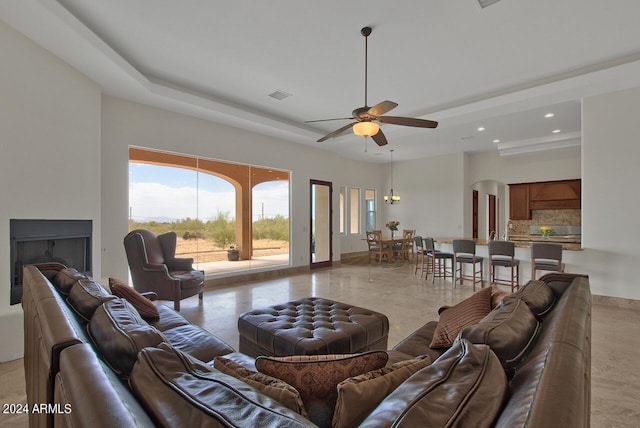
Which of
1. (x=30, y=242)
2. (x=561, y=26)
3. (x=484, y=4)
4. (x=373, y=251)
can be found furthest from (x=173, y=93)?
(x=373, y=251)

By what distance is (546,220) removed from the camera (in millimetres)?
8430

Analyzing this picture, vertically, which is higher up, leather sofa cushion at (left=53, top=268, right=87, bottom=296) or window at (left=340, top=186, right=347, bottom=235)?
window at (left=340, top=186, right=347, bottom=235)

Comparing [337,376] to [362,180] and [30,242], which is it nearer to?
[30,242]

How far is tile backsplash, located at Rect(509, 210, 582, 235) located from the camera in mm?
8070

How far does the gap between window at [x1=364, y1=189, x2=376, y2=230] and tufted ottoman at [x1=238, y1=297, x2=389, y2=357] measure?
782 cm

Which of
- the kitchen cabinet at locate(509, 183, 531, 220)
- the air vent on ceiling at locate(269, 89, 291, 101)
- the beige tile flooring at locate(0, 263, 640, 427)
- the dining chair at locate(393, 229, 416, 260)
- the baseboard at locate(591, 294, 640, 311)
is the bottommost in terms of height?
the beige tile flooring at locate(0, 263, 640, 427)

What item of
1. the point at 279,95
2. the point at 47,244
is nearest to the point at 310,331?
the point at 47,244

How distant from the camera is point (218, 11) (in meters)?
3.02

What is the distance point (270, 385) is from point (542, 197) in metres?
9.54

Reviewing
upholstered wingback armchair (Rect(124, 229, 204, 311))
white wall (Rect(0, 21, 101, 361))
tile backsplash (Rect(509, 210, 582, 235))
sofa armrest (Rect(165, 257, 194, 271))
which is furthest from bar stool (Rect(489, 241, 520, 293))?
white wall (Rect(0, 21, 101, 361))

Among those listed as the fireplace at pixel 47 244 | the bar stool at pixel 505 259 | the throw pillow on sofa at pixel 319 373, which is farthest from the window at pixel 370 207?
the throw pillow on sofa at pixel 319 373

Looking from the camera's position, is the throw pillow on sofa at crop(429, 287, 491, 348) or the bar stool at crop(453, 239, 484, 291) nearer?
the throw pillow on sofa at crop(429, 287, 491, 348)

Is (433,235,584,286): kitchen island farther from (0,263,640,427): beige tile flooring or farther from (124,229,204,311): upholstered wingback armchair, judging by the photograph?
(124,229,204,311): upholstered wingback armchair

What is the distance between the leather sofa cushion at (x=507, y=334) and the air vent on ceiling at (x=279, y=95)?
466 centimetres
